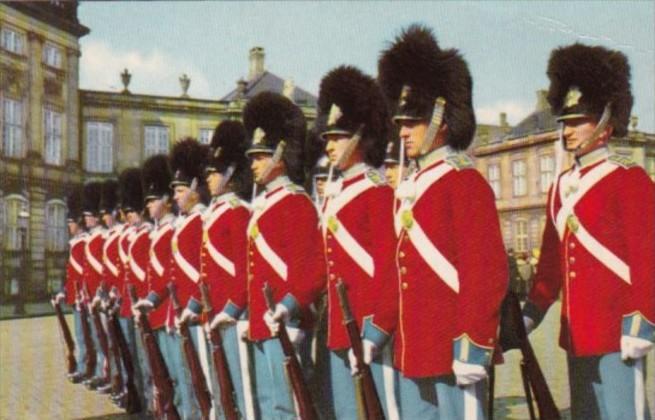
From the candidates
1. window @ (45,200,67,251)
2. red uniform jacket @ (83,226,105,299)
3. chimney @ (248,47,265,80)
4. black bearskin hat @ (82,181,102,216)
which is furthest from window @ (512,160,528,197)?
window @ (45,200,67,251)

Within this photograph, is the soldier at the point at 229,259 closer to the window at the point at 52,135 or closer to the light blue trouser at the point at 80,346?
the light blue trouser at the point at 80,346

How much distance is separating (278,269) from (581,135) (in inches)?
70.7

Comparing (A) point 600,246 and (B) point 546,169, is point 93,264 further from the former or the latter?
(A) point 600,246

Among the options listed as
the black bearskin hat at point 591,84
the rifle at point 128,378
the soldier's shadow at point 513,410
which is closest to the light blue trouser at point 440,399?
the black bearskin hat at point 591,84

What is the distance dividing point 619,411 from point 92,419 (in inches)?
191

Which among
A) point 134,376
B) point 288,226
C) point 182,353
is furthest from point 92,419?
point 288,226

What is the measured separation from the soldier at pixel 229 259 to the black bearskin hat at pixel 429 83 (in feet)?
6.55

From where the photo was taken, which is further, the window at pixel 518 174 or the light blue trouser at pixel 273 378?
the window at pixel 518 174

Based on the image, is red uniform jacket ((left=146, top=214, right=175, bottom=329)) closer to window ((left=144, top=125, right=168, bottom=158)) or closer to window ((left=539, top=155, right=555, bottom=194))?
window ((left=539, top=155, right=555, bottom=194))

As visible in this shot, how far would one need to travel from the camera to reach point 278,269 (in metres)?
4.77

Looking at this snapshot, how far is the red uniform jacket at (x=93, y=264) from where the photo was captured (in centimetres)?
915

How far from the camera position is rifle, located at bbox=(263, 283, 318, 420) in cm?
432

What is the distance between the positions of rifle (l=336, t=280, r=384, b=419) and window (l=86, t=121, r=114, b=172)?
1692 centimetres

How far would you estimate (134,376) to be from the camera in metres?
7.55
